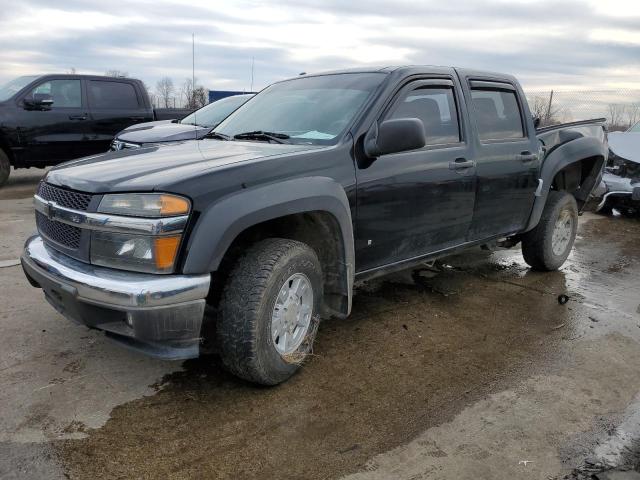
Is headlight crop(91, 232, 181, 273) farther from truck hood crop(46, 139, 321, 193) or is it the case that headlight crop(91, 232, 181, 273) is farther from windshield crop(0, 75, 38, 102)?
windshield crop(0, 75, 38, 102)

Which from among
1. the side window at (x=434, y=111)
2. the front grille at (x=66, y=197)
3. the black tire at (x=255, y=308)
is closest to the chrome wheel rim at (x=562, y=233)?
the side window at (x=434, y=111)

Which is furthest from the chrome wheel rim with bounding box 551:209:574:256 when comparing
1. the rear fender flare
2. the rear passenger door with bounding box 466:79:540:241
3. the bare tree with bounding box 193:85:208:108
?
the bare tree with bounding box 193:85:208:108

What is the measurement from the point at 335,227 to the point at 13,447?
76.2 inches

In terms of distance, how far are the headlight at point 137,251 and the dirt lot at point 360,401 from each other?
0.79 metres

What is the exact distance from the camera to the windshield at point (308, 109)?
11.5 ft

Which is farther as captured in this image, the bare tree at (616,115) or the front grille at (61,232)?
the bare tree at (616,115)

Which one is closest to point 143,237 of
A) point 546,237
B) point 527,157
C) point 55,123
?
point 527,157

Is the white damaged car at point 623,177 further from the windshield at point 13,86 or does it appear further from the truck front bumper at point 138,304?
the windshield at point 13,86

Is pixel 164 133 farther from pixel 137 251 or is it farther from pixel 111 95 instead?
pixel 137 251

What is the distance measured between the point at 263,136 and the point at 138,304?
1580mm

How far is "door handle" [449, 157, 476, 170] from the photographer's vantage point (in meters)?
3.95

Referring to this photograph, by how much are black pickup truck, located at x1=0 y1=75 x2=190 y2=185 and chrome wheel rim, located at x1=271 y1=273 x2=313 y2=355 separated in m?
7.48

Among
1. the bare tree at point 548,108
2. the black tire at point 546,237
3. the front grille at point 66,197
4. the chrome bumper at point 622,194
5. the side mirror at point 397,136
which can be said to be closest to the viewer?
the front grille at point 66,197

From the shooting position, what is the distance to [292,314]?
3105 mm
